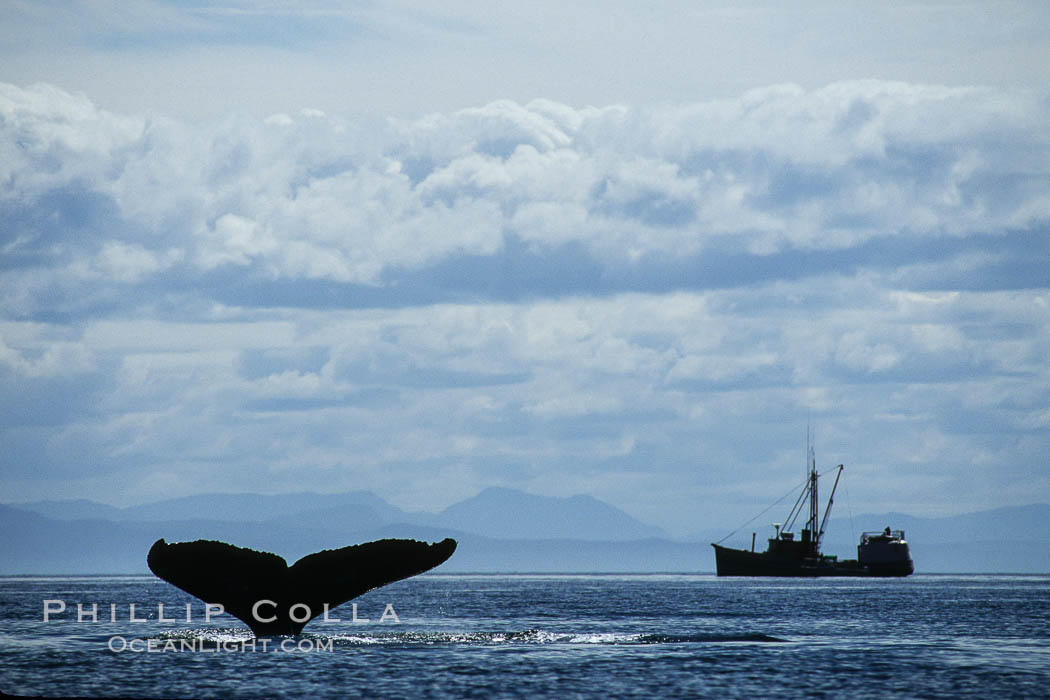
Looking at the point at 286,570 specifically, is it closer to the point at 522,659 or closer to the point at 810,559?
the point at 522,659

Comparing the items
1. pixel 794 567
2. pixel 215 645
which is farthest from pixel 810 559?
pixel 215 645

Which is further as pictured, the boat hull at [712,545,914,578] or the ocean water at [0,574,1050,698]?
the boat hull at [712,545,914,578]

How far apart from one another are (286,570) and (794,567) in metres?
154

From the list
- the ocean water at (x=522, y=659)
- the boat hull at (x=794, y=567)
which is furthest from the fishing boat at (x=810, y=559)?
the ocean water at (x=522, y=659)

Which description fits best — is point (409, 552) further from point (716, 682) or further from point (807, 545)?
point (807, 545)

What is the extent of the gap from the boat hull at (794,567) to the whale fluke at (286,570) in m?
149

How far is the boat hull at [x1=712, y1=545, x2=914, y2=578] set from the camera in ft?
594

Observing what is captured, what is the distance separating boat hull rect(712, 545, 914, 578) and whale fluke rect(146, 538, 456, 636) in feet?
490

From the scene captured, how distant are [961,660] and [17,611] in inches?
1953

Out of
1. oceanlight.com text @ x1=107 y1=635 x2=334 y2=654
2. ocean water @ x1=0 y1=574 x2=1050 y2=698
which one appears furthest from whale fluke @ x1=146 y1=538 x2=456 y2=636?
oceanlight.com text @ x1=107 y1=635 x2=334 y2=654

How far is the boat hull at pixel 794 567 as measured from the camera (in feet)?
594

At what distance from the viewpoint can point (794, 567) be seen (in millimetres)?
182125

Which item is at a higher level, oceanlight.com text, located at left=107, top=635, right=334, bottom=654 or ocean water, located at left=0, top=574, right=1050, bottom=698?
oceanlight.com text, located at left=107, top=635, right=334, bottom=654

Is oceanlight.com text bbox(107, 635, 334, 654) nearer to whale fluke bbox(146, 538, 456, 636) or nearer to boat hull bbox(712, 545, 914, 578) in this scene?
whale fluke bbox(146, 538, 456, 636)
